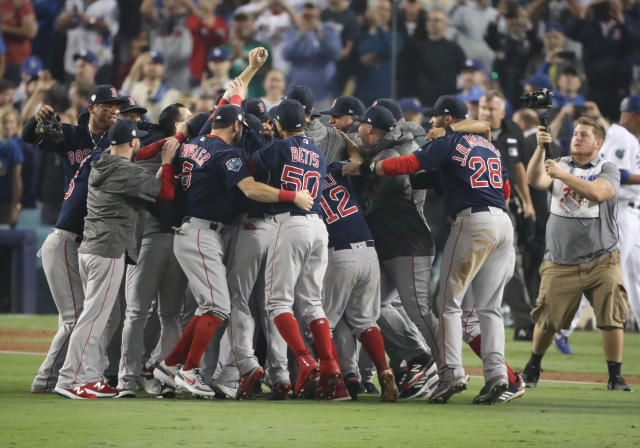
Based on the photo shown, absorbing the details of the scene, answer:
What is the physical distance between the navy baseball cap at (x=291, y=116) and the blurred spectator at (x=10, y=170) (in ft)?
27.3

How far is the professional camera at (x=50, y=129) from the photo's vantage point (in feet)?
25.3

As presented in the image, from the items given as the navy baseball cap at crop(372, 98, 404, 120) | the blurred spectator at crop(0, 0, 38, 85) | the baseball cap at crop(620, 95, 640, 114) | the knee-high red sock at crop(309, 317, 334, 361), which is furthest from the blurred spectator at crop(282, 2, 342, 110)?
the knee-high red sock at crop(309, 317, 334, 361)

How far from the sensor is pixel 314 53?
15234 mm

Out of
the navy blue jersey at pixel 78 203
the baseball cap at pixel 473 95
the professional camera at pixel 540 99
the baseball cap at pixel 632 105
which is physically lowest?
the navy blue jersey at pixel 78 203

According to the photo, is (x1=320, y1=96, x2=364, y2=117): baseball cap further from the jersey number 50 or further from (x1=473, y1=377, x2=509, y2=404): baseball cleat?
(x1=473, y1=377, x2=509, y2=404): baseball cleat

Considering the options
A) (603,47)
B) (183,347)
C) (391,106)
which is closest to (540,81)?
(603,47)

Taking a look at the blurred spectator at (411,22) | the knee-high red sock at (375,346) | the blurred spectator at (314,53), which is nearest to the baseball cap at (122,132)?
the knee-high red sock at (375,346)

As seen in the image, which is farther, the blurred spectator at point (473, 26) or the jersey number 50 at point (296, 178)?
the blurred spectator at point (473, 26)

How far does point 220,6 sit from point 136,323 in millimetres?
9637

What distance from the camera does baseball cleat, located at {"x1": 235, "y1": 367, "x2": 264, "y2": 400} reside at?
7262mm

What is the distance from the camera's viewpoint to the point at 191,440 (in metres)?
5.41

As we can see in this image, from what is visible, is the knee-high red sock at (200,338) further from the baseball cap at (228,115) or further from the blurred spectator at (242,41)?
the blurred spectator at (242,41)

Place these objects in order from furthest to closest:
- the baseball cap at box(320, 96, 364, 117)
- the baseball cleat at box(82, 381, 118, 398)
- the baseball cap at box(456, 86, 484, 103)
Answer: the baseball cap at box(456, 86, 484, 103) → the baseball cap at box(320, 96, 364, 117) → the baseball cleat at box(82, 381, 118, 398)

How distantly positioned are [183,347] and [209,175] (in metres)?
1.15
